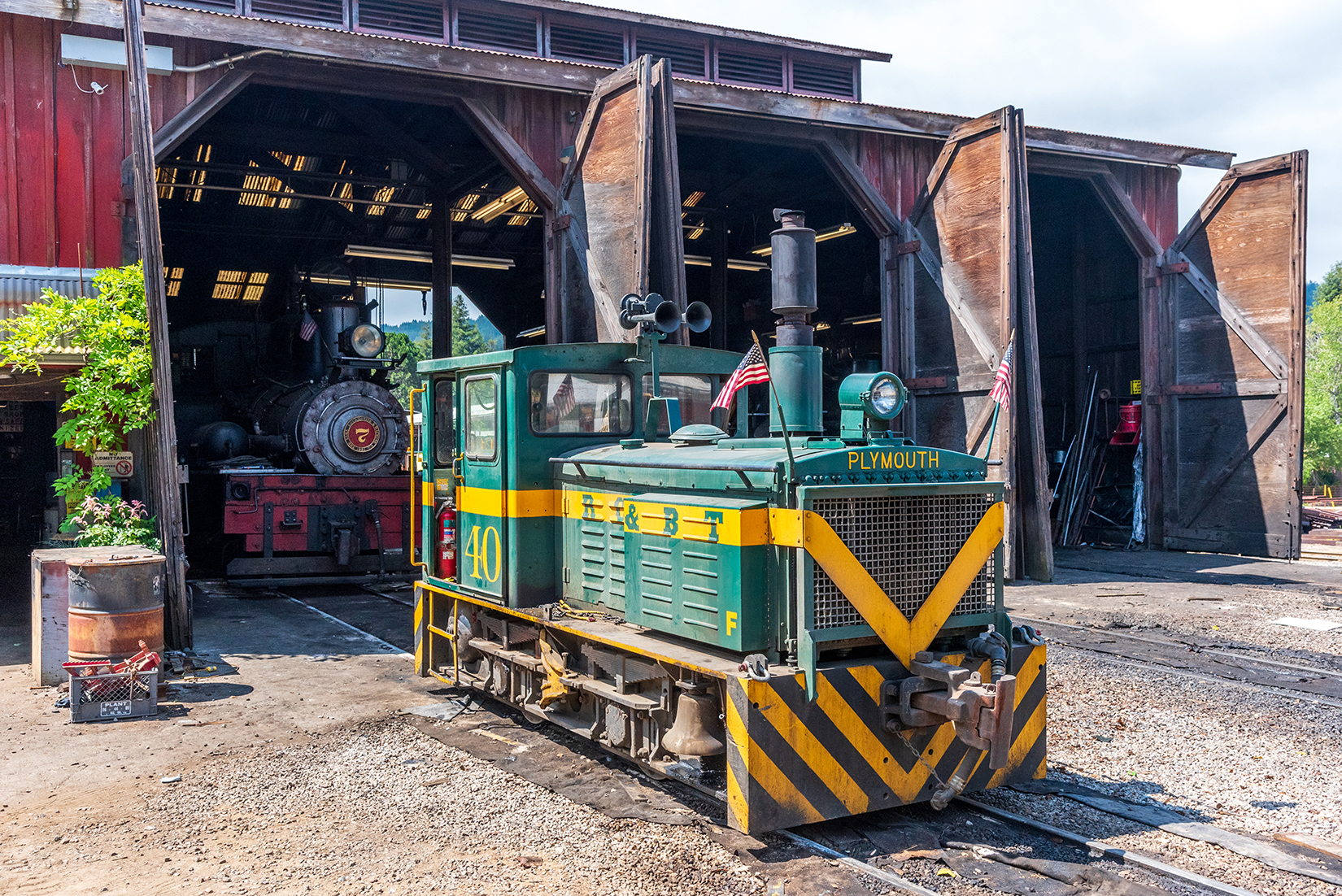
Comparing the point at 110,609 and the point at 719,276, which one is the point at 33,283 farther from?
the point at 719,276

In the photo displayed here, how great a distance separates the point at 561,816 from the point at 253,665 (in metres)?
4.92

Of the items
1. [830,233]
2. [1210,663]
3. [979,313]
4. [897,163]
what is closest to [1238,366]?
[979,313]

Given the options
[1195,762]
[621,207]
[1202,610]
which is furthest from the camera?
[621,207]

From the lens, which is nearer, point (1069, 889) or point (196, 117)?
point (1069, 889)

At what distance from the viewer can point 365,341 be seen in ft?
54.5

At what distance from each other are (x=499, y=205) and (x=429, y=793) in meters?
15.5

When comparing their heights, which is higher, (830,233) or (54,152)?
(830,233)

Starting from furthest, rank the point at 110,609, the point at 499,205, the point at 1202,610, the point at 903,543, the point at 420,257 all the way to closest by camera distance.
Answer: the point at 420,257 → the point at 499,205 → the point at 1202,610 → the point at 110,609 → the point at 903,543

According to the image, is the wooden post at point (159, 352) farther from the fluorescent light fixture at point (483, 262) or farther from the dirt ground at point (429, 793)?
the fluorescent light fixture at point (483, 262)

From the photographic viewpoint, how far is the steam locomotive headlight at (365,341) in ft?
54.2

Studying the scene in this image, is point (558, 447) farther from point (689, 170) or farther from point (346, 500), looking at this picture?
point (689, 170)

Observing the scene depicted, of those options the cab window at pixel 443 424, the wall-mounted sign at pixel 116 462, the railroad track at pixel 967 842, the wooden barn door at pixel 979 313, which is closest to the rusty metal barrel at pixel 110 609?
the wall-mounted sign at pixel 116 462

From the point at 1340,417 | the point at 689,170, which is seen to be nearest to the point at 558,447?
the point at 689,170

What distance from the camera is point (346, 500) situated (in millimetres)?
14531
